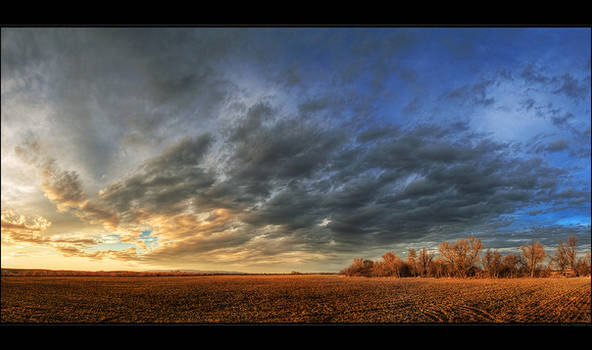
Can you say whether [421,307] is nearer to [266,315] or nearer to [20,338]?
[266,315]

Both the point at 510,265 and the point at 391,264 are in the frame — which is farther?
the point at 391,264

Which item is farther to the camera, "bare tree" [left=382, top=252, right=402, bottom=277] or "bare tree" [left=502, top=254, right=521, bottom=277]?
"bare tree" [left=382, top=252, right=402, bottom=277]

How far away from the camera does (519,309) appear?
1781 centimetres

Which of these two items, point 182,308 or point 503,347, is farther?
point 182,308

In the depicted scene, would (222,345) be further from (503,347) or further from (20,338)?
(503,347)

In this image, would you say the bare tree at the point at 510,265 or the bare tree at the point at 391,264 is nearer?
the bare tree at the point at 510,265

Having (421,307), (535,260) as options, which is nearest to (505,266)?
(535,260)

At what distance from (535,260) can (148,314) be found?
65378mm

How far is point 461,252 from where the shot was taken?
153 feet
